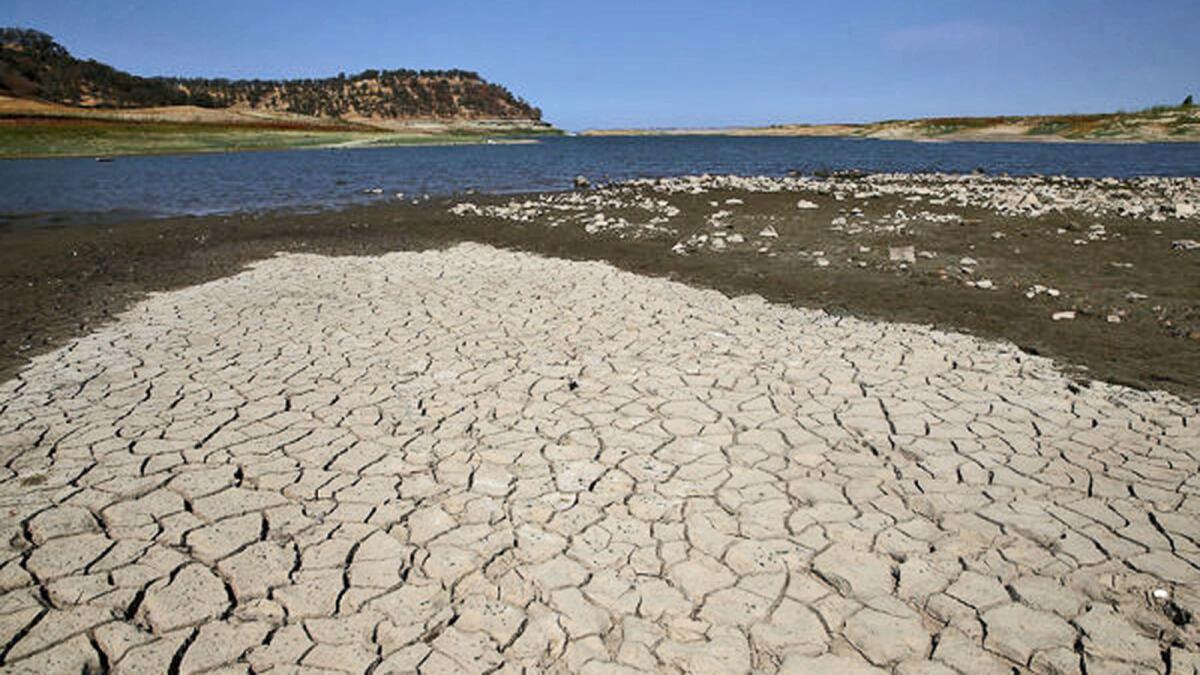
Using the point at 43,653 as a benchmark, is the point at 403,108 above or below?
above

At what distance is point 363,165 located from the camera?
4356 cm

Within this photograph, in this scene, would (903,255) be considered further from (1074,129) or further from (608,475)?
(1074,129)

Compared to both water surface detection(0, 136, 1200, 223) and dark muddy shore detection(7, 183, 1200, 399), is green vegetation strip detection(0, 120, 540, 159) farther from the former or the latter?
dark muddy shore detection(7, 183, 1200, 399)

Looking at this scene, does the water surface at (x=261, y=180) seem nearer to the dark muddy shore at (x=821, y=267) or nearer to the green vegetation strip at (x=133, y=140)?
the dark muddy shore at (x=821, y=267)

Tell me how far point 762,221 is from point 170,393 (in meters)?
13.1

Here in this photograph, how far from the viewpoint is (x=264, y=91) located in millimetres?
134500

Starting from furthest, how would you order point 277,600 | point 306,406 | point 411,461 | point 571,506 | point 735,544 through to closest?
point 306,406 < point 411,461 < point 571,506 < point 735,544 < point 277,600

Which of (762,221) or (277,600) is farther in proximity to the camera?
(762,221)

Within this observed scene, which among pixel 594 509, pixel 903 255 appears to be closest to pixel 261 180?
pixel 903 255

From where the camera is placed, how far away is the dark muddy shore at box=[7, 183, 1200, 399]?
7609mm

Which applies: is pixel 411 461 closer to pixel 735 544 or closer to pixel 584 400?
pixel 584 400

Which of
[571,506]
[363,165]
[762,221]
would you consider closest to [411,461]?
[571,506]

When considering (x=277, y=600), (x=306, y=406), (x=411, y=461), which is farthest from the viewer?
(x=306, y=406)

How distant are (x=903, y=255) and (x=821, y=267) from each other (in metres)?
1.61
